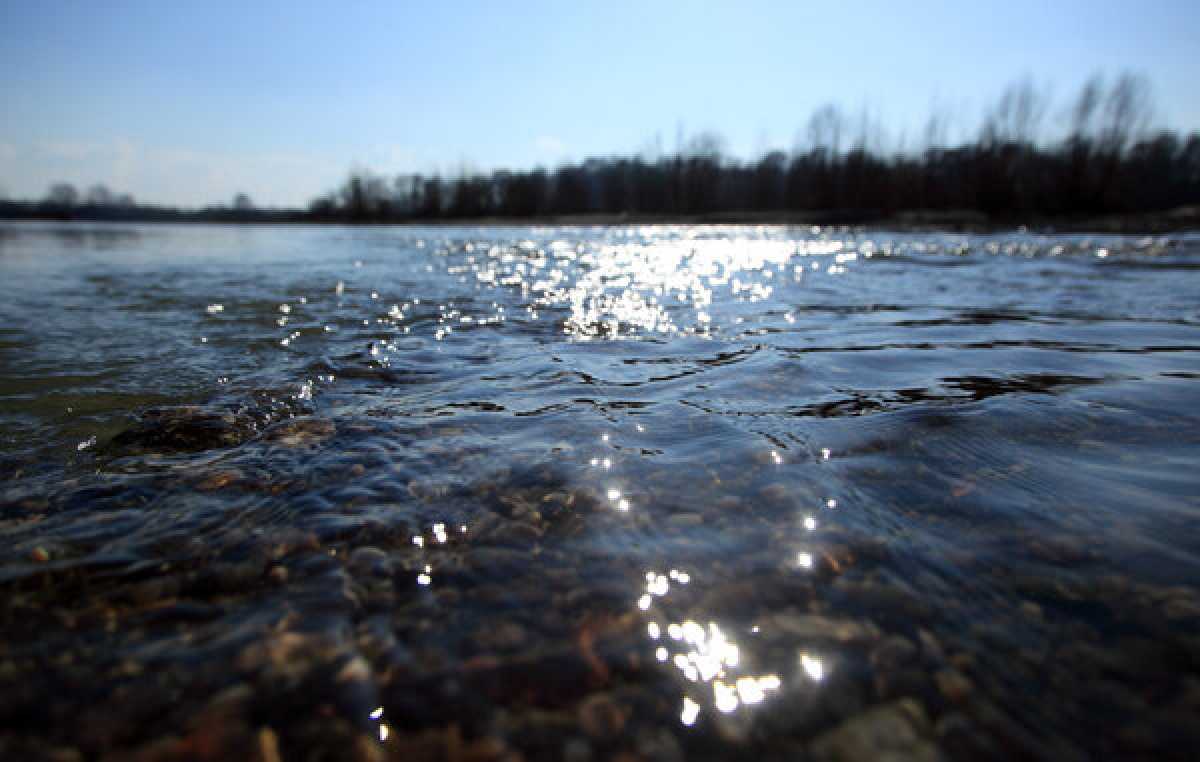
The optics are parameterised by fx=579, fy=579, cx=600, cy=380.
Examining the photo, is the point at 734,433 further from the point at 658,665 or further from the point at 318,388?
the point at 318,388

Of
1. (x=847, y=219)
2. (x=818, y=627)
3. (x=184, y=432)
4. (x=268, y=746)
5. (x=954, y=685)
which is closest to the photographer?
(x=268, y=746)

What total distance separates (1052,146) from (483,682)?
71968 mm

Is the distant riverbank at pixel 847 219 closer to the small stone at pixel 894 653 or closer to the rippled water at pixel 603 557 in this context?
the rippled water at pixel 603 557

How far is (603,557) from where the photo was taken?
1822mm

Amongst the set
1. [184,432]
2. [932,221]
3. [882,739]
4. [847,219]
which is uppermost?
[847,219]

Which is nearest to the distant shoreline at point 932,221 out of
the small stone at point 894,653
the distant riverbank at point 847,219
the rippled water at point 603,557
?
the distant riverbank at point 847,219

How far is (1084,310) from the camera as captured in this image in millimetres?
6703

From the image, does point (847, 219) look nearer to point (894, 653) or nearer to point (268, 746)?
point (894, 653)

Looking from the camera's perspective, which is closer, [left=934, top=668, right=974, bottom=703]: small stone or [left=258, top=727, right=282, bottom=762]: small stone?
[left=258, top=727, right=282, bottom=762]: small stone

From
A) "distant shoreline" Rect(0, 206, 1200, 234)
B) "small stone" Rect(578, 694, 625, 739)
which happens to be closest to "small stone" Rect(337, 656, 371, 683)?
"small stone" Rect(578, 694, 625, 739)

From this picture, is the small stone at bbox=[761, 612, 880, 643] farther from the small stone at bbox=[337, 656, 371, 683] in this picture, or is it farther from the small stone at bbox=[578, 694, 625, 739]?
the small stone at bbox=[337, 656, 371, 683]

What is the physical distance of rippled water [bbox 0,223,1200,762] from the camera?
123 cm

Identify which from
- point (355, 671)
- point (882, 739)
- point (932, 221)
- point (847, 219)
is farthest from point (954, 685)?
point (847, 219)

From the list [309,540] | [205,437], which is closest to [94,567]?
[309,540]
